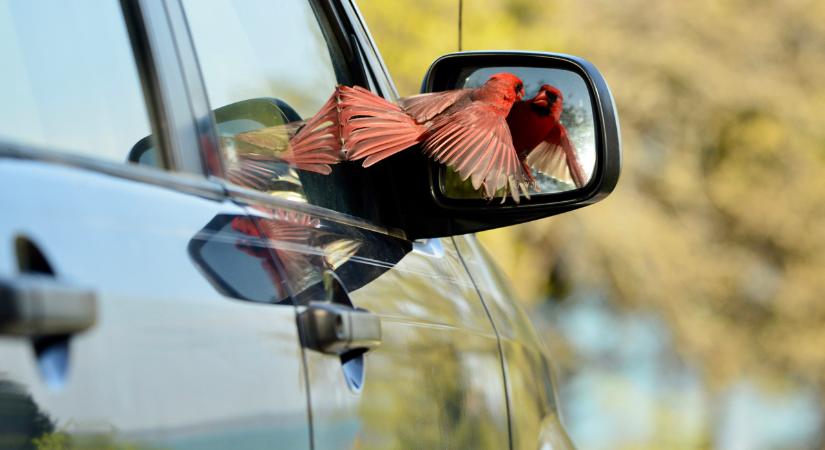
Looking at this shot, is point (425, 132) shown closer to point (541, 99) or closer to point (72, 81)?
point (541, 99)

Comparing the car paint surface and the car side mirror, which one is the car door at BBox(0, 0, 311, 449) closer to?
the car paint surface

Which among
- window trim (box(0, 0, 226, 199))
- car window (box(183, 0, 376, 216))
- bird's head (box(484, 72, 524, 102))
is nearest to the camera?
window trim (box(0, 0, 226, 199))

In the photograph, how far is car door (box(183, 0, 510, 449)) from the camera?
74.2 inches

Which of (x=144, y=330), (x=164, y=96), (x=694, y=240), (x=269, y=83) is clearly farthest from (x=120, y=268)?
(x=694, y=240)

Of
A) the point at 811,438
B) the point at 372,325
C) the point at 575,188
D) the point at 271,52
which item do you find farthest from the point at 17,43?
the point at 811,438

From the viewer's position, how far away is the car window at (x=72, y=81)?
4.98ft

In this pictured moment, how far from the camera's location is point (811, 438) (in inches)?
945

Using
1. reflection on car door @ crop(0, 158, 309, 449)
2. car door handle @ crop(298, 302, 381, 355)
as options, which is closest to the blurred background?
car door handle @ crop(298, 302, 381, 355)

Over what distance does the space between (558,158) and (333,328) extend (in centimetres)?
98

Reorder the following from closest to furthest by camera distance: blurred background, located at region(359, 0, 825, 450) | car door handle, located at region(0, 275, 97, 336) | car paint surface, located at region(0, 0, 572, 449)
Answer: car door handle, located at region(0, 275, 97, 336) → car paint surface, located at region(0, 0, 572, 449) → blurred background, located at region(359, 0, 825, 450)

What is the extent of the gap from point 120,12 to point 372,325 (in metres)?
0.60

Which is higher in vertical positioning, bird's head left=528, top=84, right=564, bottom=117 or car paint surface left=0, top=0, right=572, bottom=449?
bird's head left=528, top=84, right=564, bottom=117

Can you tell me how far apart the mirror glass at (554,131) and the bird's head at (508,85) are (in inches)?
0.7

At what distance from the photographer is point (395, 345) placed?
213cm
